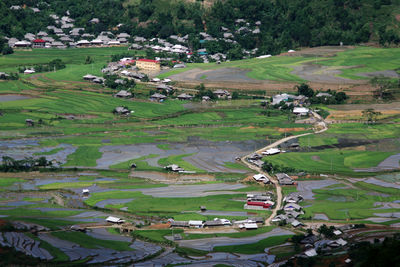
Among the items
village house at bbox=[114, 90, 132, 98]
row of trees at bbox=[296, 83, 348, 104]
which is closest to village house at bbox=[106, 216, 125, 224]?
village house at bbox=[114, 90, 132, 98]

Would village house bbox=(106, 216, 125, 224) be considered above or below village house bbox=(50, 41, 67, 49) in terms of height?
below

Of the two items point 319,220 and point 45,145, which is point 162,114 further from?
point 319,220

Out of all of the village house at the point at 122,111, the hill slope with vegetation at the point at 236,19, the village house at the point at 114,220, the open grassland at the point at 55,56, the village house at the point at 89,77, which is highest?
the hill slope with vegetation at the point at 236,19

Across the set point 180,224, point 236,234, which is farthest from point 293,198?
point 180,224

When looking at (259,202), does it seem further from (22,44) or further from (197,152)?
(22,44)

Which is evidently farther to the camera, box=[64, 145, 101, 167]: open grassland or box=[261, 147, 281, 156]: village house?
box=[261, 147, 281, 156]: village house

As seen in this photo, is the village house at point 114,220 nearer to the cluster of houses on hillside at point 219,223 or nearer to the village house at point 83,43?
the cluster of houses on hillside at point 219,223

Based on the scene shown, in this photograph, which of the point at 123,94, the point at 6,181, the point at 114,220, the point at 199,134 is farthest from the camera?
the point at 123,94

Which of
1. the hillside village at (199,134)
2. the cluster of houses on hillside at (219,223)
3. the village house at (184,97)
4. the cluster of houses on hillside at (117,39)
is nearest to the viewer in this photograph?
the hillside village at (199,134)

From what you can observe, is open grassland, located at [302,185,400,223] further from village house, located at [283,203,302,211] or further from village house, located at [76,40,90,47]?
village house, located at [76,40,90,47]

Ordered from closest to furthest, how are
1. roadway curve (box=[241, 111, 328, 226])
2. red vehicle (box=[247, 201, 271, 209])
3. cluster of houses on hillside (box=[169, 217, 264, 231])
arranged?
cluster of houses on hillside (box=[169, 217, 264, 231]) → roadway curve (box=[241, 111, 328, 226]) → red vehicle (box=[247, 201, 271, 209])

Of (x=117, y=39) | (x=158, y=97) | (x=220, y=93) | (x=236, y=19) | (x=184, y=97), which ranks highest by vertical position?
(x=236, y=19)

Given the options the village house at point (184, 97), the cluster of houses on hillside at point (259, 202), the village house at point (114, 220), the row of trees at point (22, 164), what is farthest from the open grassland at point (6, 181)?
the village house at point (184, 97)

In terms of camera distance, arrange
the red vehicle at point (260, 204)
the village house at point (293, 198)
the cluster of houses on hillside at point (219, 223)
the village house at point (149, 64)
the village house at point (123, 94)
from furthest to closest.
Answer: the village house at point (149, 64)
the village house at point (123, 94)
the village house at point (293, 198)
the red vehicle at point (260, 204)
the cluster of houses on hillside at point (219, 223)
